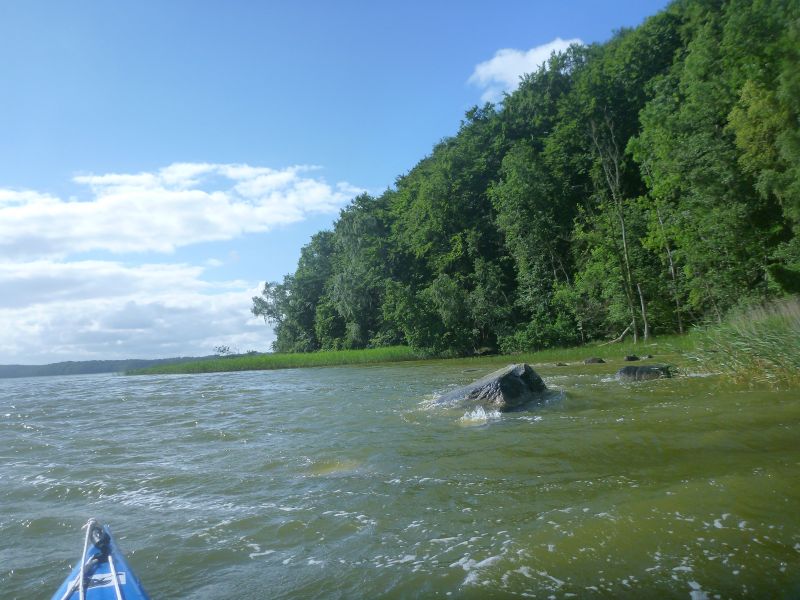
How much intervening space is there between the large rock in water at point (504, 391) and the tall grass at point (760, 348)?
4549 millimetres

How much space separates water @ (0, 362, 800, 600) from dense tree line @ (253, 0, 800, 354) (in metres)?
19.6

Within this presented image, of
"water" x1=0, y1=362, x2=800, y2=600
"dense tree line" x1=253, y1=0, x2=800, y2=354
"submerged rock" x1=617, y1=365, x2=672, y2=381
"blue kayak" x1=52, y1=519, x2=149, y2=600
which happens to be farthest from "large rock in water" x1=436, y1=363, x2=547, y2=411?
"dense tree line" x1=253, y1=0, x2=800, y2=354

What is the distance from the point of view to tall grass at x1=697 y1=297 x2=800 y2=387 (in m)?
12.1

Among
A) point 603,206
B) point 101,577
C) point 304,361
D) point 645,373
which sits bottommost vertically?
point 645,373

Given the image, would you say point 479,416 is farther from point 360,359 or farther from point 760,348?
point 360,359

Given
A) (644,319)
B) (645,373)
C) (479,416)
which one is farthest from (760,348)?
(644,319)

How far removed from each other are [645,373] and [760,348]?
4.09 metres

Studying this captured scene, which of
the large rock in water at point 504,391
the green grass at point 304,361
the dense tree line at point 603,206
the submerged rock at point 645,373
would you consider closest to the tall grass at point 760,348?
the submerged rock at point 645,373

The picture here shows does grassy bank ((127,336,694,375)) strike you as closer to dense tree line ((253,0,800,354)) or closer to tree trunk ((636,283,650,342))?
tree trunk ((636,283,650,342))

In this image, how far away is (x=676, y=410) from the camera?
10727 mm

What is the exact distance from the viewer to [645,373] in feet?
53.9

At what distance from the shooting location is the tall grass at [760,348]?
475 inches

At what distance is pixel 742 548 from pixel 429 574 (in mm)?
2535

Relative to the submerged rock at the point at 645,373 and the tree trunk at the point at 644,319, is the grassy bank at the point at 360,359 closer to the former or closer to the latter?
the tree trunk at the point at 644,319
